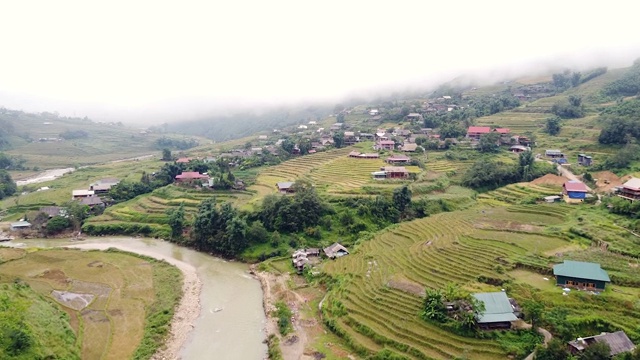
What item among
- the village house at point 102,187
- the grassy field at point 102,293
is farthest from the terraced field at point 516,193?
the village house at point 102,187

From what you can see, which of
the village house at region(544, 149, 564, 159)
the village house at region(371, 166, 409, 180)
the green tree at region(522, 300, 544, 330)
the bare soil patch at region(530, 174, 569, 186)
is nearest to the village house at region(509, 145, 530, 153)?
the village house at region(544, 149, 564, 159)

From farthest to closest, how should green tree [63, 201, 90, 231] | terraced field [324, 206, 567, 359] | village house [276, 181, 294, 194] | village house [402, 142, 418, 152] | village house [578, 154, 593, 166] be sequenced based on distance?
village house [402, 142, 418, 152] → village house [578, 154, 593, 166] → village house [276, 181, 294, 194] → green tree [63, 201, 90, 231] → terraced field [324, 206, 567, 359]

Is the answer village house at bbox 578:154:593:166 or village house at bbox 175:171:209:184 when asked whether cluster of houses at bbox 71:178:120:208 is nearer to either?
village house at bbox 175:171:209:184

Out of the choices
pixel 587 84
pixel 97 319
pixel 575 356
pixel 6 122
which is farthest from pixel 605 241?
pixel 6 122

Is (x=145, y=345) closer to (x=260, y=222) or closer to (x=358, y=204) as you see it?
(x=260, y=222)

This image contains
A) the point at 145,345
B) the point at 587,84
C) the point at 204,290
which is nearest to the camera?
the point at 145,345
